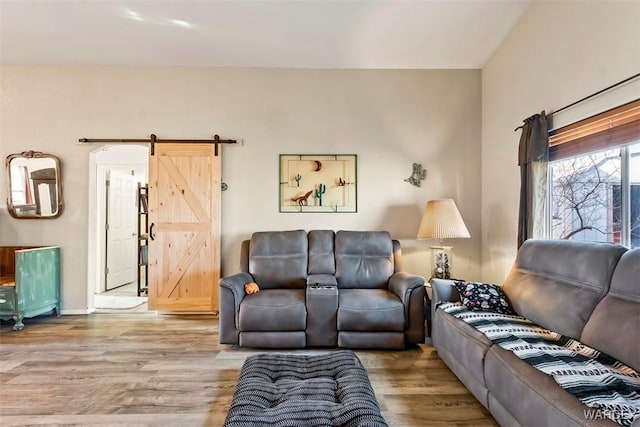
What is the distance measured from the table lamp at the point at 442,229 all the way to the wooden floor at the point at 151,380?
0.87 meters

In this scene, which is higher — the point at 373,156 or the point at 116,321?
the point at 373,156

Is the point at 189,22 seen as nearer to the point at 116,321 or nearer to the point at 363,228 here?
the point at 363,228

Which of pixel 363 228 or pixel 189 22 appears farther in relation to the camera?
pixel 363 228

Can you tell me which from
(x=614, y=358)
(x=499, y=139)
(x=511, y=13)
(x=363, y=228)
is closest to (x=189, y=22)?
(x=363, y=228)

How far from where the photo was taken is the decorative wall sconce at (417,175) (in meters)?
Result: 3.88

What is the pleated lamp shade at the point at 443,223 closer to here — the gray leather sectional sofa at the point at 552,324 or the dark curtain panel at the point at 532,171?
the dark curtain panel at the point at 532,171

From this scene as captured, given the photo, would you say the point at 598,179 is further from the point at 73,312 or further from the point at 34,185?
the point at 34,185

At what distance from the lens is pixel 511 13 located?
3.04 m

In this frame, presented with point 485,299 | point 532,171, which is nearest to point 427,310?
point 485,299

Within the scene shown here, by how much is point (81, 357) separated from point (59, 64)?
3367mm

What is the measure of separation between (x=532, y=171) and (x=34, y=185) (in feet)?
17.4

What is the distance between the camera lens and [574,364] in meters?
1.47

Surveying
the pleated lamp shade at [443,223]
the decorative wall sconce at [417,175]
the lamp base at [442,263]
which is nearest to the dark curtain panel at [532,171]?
the pleated lamp shade at [443,223]

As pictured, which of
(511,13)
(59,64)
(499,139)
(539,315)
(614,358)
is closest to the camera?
(614,358)
